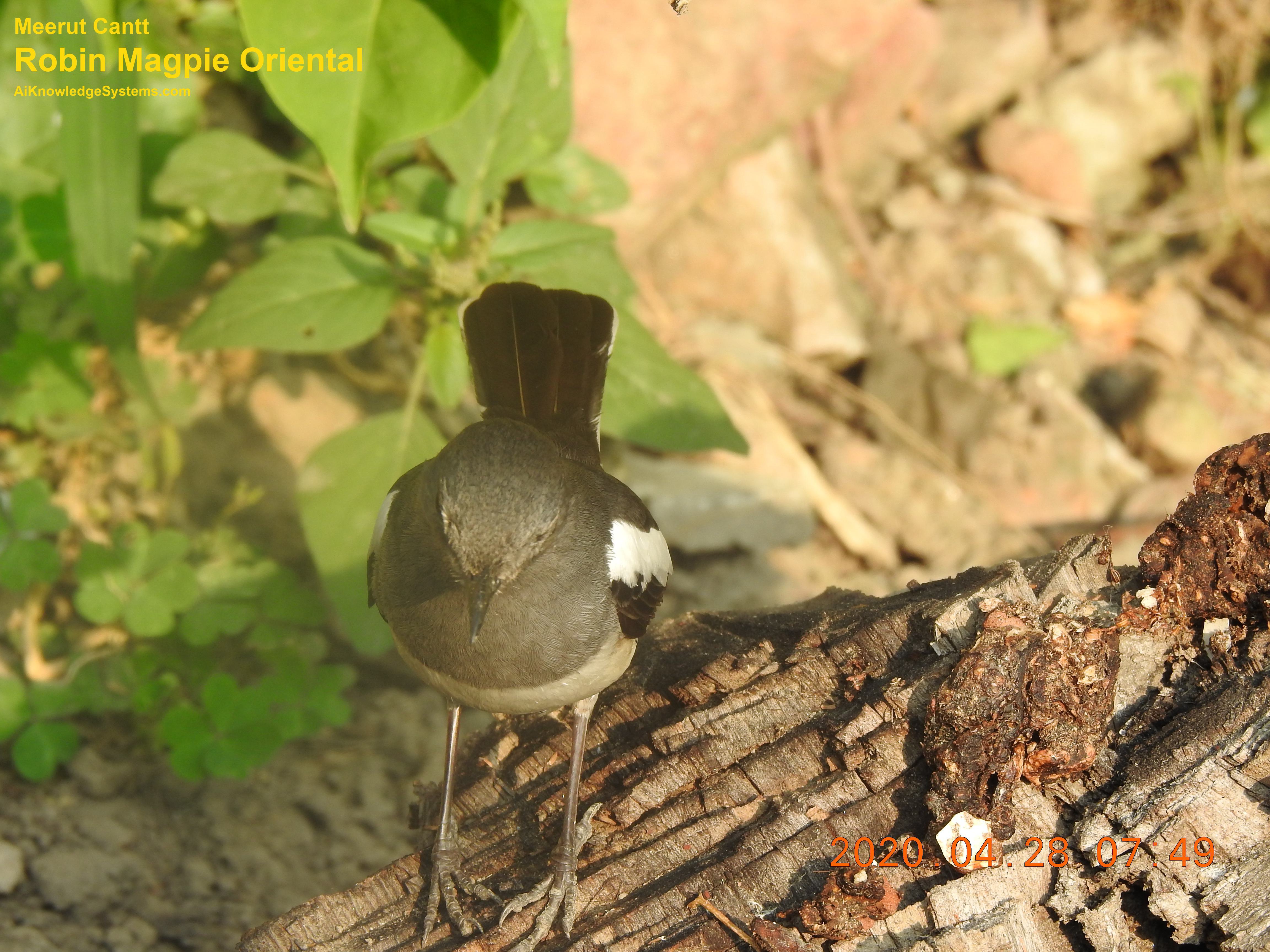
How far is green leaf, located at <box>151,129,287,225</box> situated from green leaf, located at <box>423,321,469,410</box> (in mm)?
1170

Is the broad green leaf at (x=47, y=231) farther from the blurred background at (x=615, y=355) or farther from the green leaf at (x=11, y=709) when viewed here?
the green leaf at (x=11, y=709)

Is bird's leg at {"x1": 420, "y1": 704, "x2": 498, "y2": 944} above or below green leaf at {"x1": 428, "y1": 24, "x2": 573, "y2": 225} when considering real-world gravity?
below

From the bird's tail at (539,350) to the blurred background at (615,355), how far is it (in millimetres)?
278

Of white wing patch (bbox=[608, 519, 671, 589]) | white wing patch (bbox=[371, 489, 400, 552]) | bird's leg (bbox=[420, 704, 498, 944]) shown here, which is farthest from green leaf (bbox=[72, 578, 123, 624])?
white wing patch (bbox=[608, 519, 671, 589])

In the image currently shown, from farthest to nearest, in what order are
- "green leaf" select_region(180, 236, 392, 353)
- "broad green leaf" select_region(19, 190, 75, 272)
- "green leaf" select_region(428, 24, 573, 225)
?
"broad green leaf" select_region(19, 190, 75, 272) → "green leaf" select_region(428, 24, 573, 225) → "green leaf" select_region(180, 236, 392, 353)

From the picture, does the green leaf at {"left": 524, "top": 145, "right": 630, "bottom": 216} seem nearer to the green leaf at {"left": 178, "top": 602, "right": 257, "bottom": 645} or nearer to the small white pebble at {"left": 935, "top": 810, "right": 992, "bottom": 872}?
the green leaf at {"left": 178, "top": 602, "right": 257, "bottom": 645}

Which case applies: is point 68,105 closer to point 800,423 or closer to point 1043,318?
point 800,423

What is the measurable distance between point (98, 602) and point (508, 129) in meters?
2.95

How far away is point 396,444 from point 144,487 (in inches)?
69.8

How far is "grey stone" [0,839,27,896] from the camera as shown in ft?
14.9

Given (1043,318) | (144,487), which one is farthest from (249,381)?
(1043,318)

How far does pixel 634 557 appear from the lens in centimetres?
427

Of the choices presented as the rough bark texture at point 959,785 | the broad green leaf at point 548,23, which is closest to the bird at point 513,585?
the rough bark texture at point 959,785

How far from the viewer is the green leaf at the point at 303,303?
4750 millimetres
